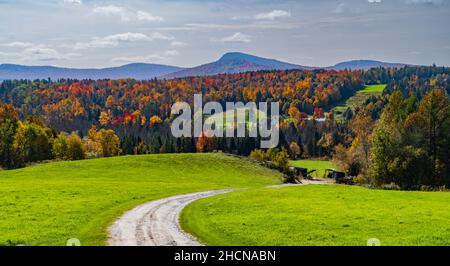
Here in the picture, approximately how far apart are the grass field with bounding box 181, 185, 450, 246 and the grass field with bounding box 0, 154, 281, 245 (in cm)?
738

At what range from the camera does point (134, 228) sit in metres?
33.7

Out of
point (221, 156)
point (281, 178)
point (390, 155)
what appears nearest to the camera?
point (390, 155)

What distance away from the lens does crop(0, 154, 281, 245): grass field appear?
33.0 m

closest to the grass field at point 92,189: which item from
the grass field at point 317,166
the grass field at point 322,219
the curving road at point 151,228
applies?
the curving road at point 151,228

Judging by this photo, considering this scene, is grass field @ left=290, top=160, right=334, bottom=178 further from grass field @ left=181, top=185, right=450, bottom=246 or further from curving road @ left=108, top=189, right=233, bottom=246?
curving road @ left=108, top=189, right=233, bottom=246

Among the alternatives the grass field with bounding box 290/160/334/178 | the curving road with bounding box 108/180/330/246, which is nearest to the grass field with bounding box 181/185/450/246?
the curving road with bounding box 108/180/330/246

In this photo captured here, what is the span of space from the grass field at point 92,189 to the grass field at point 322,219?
738 cm

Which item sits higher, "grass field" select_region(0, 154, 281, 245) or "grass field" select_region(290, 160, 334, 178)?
"grass field" select_region(0, 154, 281, 245)

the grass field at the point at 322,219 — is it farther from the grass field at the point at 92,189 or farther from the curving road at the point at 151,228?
the grass field at the point at 92,189

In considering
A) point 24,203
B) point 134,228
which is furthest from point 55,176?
point 134,228

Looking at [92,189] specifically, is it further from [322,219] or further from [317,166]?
[317,166]

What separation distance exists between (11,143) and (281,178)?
68.0 meters

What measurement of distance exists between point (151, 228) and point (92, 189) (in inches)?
1073
